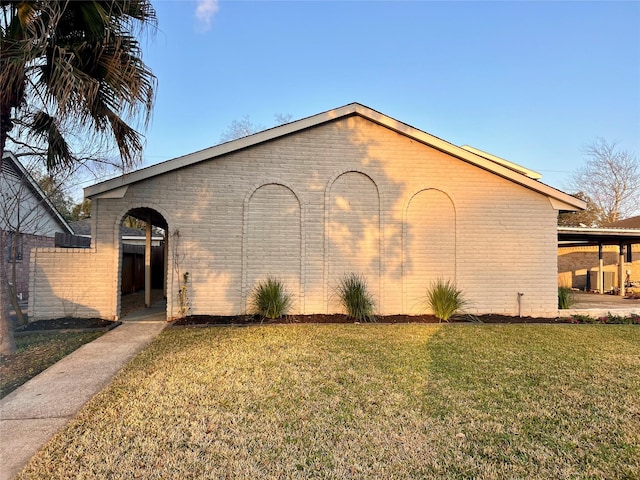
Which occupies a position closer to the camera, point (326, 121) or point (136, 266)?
point (326, 121)

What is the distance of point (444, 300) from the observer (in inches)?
360

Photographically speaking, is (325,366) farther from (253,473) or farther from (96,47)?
(96,47)

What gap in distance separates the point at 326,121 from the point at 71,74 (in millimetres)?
5765

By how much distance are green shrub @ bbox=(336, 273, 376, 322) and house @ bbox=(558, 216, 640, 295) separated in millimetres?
8583

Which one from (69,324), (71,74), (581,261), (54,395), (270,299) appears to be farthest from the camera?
(581,261)

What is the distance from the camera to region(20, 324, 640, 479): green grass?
275cm

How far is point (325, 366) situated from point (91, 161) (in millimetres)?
6282

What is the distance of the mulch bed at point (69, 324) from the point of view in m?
7.65

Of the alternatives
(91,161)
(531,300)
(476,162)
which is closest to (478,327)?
(531,300)

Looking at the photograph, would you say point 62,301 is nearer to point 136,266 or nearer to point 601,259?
point 136,266

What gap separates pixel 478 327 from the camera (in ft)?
27.6

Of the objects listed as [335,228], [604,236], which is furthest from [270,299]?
[604,236]

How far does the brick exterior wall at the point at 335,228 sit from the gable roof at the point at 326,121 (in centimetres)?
22

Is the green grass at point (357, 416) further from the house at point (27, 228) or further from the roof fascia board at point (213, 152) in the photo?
the house at point (27, 228)
